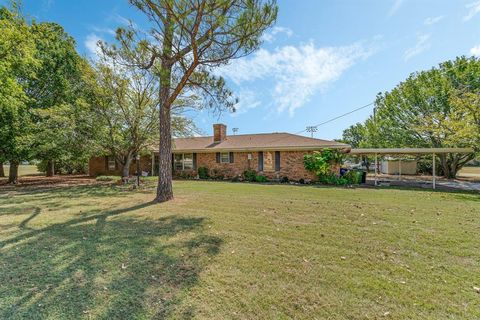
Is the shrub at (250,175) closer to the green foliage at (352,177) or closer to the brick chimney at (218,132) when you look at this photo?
the brick chimney at (218,132)

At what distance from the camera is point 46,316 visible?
256 centimetres

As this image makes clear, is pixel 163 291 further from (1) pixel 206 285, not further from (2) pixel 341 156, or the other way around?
(2) pixel 341 156

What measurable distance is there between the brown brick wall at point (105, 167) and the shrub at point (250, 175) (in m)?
9.44

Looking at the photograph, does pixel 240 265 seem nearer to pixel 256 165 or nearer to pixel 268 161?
pixel 268 161

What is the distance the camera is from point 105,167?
2286 centimetres

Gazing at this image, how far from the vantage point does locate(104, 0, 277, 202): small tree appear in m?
6.47

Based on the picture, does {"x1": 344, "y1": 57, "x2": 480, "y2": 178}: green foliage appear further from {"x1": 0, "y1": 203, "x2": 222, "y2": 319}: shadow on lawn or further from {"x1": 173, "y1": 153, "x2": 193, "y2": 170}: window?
{"x1": 0, "y1": 203, "x2": 222, "y2": 319}: shadow on lawn

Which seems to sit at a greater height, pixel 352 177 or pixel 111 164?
pixel 111 164

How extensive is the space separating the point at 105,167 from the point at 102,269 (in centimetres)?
2202

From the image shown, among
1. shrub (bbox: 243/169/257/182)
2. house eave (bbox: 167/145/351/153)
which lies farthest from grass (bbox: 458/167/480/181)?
shrub (bbox: 243/169/257/182)

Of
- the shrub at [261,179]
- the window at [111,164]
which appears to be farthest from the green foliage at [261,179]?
the window at [111,164]

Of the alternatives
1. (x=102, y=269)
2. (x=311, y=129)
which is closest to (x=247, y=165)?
(x=102, y=269)

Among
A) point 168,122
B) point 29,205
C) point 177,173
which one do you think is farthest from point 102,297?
point 177,173

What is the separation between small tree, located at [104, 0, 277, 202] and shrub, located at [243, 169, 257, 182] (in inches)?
352
